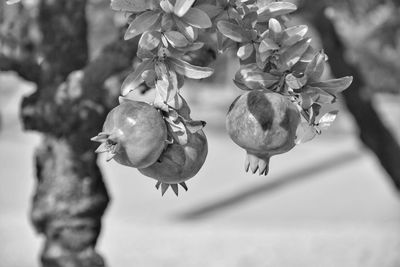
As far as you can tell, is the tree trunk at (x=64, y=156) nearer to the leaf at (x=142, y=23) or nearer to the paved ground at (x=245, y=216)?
the leaf at (x=142, y=23)

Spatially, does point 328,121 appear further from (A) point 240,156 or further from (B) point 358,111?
(A) point 240,156

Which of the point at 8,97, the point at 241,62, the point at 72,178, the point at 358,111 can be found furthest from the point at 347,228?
the point at 8,97

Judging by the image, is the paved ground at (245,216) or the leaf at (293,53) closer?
the leaf at (293,53)

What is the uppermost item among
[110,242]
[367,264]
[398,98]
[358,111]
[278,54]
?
[278,54]

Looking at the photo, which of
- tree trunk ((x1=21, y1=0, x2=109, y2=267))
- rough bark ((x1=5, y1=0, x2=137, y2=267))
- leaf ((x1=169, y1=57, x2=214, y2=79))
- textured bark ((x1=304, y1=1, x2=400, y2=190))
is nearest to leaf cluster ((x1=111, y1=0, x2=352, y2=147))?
leaf ((x1=169, y1=57, x2=214, y2=79))

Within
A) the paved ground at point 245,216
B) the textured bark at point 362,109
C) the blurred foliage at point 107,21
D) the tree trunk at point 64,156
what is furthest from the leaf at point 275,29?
the paved ground at point 245,216

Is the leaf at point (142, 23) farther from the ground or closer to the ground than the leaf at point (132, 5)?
closer to the ground

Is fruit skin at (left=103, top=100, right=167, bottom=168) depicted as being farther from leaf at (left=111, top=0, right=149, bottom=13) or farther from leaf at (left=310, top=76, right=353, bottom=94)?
Answer: leaf at (left=310, top=76, right=353, bottom=94)
